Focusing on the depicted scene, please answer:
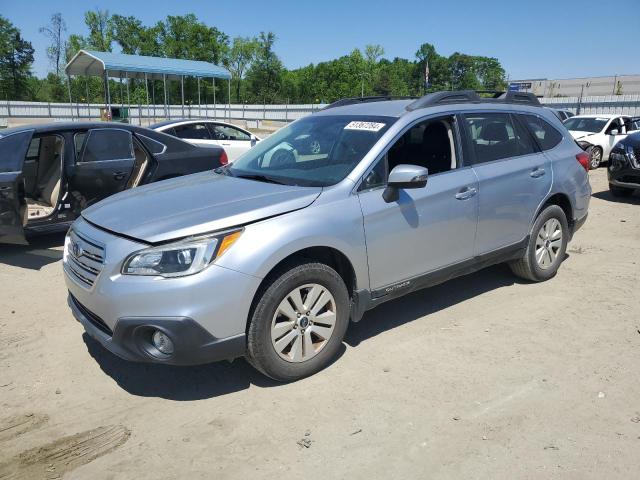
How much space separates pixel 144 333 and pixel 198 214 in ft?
2.50

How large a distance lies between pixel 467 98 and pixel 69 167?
15.6 feet

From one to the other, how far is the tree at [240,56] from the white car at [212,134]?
6429cm

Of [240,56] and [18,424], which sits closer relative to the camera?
[18,424]

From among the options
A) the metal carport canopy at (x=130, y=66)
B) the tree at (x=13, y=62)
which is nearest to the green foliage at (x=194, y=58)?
the tree at (x=13, y=62)

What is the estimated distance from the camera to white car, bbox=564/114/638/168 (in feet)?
49.6

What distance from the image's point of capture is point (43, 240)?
287 inches

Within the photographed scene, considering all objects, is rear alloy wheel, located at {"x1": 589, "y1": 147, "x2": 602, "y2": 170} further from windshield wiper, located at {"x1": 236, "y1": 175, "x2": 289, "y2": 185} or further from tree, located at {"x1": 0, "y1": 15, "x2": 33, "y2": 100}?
tree, located at {"x1": 0, "y1": 15, "x2": 33, "y2": 100}

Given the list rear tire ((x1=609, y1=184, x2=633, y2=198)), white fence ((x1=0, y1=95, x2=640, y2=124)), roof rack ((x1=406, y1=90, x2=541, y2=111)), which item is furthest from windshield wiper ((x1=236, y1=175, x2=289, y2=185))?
white fence ((x1=0, y1=95, x2=640, y2=124))

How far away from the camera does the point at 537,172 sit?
16.4ft

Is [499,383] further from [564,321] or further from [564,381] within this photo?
[564,321]

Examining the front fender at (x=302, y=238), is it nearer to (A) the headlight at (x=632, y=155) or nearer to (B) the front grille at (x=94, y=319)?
(B) the front grille at (x=94, y=319)

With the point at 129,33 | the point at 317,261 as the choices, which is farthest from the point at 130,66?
the point at 129,33

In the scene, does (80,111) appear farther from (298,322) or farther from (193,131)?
(298,322)

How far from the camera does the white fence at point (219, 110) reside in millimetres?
32844
